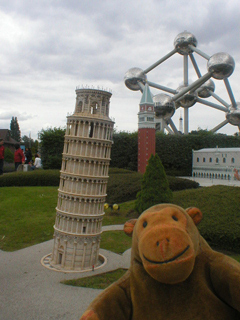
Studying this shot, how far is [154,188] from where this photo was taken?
15.7 metres

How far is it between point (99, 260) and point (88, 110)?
18.3ft

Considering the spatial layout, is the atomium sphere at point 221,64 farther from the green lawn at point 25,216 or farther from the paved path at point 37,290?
the paved path at point 37,290

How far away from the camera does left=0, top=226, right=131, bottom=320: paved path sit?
7.75 meters

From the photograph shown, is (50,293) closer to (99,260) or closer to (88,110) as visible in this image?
(99,260)

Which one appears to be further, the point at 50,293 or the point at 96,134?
the point at 96,134

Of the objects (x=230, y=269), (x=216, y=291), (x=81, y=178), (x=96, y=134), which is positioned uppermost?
(x=96, y=134)

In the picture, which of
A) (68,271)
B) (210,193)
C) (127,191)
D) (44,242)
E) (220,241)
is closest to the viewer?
(68,271)

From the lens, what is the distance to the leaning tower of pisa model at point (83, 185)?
10.7 meters

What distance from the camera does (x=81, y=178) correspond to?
35.1ft

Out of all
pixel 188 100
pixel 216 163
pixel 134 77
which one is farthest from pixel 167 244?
pixel 188 100

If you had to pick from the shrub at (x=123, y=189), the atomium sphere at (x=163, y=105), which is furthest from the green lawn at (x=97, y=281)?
the atomium sphere at (x=163, y=105)

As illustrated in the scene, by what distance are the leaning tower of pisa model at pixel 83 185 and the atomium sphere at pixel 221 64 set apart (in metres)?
34.3

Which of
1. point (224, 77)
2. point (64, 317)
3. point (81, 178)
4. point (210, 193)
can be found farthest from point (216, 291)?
point (224, 77)

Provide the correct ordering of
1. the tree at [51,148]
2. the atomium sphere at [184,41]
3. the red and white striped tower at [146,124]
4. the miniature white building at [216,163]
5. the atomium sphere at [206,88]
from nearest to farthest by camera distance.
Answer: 1. the miniature white building at [216,163]
2. the red and white striped tower at [146,124]
3. the tree at [51,148]
4. the atomium sphere at [184,41]
5. the atomium sphere at [206,88]
